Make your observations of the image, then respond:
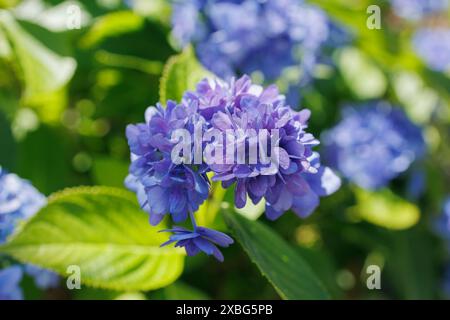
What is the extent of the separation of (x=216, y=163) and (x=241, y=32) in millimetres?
605

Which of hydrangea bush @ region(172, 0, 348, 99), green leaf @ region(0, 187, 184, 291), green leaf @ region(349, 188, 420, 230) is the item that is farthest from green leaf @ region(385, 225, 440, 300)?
green leaf @ region(0, 187, 184, 291)

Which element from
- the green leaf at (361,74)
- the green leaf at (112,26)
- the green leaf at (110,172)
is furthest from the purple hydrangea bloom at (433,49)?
the green leaf at (110,172)

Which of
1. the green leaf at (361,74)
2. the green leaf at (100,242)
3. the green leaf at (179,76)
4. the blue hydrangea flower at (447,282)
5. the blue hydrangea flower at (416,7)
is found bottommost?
the blue hydrangea flower at (447,282)

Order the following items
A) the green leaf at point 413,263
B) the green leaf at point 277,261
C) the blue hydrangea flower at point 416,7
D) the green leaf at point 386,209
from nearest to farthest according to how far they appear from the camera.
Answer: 1. the green leaf at point 277,261
2. the green leaf at point 386,209
3. the green leaf at point 413,263
4. the blue hydrangea flower at point 416,7

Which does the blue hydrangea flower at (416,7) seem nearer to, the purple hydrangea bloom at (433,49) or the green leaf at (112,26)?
the purple hydrangea bloom at (433,49)

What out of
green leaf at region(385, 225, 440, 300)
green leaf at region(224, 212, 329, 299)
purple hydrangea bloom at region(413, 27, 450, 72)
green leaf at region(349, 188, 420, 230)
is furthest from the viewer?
purple hydrangea bloom at region(413, 27, 450, 72)

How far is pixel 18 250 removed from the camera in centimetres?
93

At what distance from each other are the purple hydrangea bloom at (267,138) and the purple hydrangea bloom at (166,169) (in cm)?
2

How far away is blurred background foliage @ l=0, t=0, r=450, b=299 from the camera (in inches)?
52.1

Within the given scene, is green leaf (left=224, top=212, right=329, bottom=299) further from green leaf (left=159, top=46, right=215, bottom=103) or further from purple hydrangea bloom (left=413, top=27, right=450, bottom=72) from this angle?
purple hydrangea bloom (left=413, top=27, right=450, bottom=72)

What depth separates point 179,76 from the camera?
101 cm

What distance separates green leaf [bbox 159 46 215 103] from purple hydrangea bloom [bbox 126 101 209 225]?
0.55 feet

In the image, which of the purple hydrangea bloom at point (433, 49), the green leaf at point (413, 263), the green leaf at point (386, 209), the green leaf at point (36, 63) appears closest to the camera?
the green leaf at point (36, 63)

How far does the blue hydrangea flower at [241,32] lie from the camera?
4.19ft
